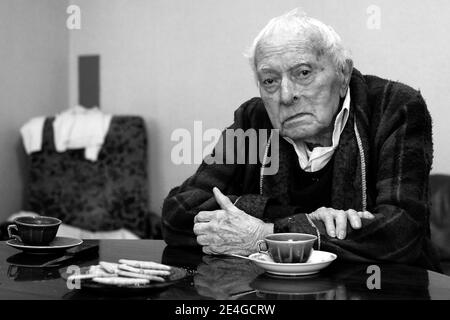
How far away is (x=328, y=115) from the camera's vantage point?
1.75m

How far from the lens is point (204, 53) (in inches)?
131

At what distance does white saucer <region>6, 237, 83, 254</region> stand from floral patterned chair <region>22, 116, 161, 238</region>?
1.80 m

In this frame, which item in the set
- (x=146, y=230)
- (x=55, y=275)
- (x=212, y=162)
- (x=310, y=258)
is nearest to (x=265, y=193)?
(x=212, y=162)

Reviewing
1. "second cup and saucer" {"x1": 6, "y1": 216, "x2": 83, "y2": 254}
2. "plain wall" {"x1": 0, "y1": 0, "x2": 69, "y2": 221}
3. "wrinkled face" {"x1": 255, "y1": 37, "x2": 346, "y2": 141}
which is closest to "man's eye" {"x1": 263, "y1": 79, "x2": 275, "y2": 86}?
"wrinkled face" {"x1": 255, "y1": 37, "x2": 346, "y2": 141}

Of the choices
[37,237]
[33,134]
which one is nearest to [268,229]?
[37,237]

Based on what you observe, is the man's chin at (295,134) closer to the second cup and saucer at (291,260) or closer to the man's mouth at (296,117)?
the man's mouth at (296,117)

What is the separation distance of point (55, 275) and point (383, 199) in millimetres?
806

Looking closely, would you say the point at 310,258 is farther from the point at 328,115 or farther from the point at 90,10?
the point at 90,10

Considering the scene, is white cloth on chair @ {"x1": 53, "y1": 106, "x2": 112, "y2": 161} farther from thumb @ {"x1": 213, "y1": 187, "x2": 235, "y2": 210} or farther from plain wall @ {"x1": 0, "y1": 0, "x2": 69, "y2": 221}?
thumb @ {"x1": 213, "y1": 187, "x2": 235, "y2": 210}

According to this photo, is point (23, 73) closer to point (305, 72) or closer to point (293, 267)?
point (305, 72)

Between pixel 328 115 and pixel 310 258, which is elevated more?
pixel 328 115

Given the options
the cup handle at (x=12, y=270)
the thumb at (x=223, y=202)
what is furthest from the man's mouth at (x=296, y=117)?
the cup handle at (x=12, y=270)

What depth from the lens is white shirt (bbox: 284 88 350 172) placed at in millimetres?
1780

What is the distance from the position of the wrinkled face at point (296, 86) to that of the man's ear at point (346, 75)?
0.19 feet
